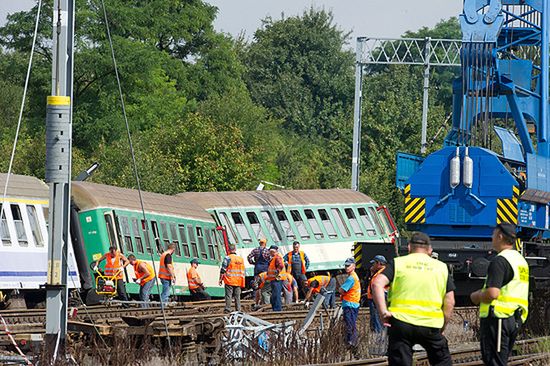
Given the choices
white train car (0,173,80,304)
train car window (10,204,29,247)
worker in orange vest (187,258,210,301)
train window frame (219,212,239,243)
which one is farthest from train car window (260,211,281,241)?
train car window (10,204,29,247)

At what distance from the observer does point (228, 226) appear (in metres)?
34.8

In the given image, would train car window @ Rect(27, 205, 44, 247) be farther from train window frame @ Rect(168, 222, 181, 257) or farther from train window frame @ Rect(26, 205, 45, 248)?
train window frame @ Rect(168, 222, 181, 257)

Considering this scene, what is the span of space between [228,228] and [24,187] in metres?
9.64

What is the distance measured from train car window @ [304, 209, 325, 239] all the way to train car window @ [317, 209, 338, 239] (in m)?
0.32

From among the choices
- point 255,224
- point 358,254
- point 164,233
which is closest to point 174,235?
point 164,233

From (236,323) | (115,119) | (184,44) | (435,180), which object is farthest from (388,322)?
(184,44)

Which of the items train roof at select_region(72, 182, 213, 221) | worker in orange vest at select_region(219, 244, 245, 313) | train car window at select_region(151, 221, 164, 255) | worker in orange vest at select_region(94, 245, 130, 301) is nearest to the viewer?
worker in orange vest at select_region(219, 244, 245, 313)

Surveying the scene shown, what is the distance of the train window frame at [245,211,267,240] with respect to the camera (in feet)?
116

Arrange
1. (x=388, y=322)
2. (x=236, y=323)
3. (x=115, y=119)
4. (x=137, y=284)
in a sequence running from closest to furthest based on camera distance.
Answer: (x=388, y=322)
(x=236, y=323)
(x=137, y=284)
(x=115, y=119)

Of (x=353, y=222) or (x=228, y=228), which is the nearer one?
(x=228, y=228)

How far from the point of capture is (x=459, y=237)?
22750mm

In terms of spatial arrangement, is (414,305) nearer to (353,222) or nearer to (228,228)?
(228,228)

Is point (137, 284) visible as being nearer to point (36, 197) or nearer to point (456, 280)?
point (36, 197)

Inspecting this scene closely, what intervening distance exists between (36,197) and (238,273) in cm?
413
